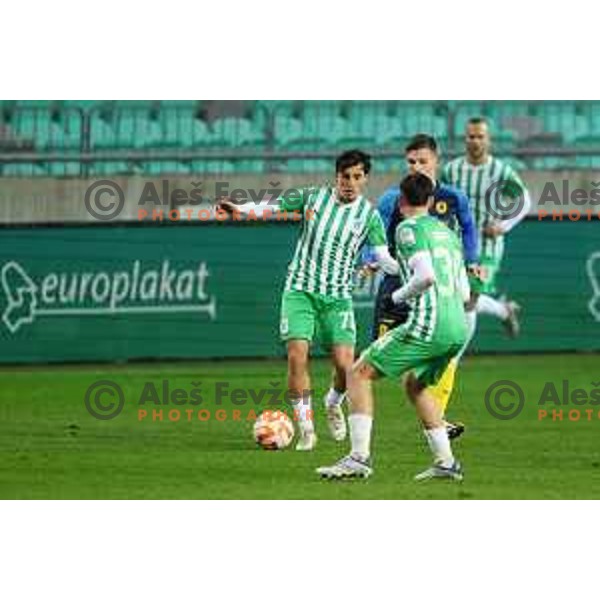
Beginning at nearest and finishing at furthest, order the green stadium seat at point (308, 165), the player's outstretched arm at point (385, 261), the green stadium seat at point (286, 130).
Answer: the player's outstretched arm at point (385, 261) < the green stadium seat at point (308, 165) < the green stadium seat at point (286, 130)

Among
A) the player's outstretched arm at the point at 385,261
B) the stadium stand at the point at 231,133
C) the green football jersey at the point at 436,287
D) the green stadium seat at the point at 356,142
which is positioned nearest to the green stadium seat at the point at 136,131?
the stadium stand at the point at 231,133

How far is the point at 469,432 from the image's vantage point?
49.9ft

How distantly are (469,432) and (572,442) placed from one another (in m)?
0.94

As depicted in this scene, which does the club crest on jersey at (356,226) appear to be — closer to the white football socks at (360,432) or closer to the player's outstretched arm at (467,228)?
the player's outstretched arm at (467,228)

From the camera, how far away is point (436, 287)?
37.8ft

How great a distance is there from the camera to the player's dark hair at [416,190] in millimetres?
11477

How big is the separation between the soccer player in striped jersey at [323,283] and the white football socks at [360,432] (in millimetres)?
2006

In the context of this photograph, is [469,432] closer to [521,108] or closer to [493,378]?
[493,378]

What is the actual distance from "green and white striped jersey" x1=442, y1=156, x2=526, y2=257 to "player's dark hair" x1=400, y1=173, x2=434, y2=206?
23.5 ft

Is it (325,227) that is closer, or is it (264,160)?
(325,227)

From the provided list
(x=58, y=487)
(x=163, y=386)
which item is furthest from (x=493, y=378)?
(x=58, y=487)

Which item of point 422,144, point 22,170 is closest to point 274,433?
point 422,144

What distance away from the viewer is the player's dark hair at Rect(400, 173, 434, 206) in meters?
11.5

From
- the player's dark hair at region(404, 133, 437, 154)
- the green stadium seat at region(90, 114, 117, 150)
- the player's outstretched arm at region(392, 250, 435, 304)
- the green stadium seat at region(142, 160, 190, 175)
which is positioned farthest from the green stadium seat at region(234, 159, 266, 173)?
the player's outstretched arm at region(392, 250, 435, 304)
